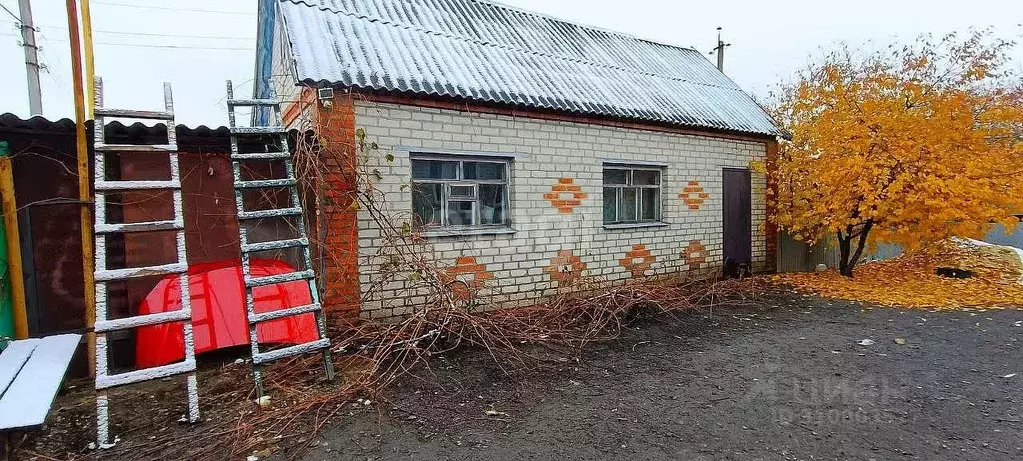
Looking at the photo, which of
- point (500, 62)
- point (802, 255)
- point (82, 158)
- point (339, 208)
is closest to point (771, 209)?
point (802, 255)

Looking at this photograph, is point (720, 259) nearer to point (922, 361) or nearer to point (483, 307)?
point (922, 361)

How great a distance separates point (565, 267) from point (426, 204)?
6.95ft

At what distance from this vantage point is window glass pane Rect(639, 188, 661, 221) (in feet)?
24.8

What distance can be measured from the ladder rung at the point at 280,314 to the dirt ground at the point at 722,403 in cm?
84

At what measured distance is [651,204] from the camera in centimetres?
762

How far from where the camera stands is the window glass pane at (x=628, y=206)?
7.24 metres

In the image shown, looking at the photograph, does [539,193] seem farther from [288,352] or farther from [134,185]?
[134,185]

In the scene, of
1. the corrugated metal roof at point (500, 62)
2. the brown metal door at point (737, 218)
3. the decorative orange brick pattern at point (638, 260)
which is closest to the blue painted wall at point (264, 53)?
the corrugated metal roof at point (500, 62)

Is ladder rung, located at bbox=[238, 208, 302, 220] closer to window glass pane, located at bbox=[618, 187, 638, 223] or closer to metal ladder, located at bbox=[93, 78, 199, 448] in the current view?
metal ladder, located at bbox=[93, 78, 199, 448]

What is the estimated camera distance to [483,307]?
19.2 ft

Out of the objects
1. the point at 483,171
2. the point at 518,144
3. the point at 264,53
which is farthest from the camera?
the point at 264,53

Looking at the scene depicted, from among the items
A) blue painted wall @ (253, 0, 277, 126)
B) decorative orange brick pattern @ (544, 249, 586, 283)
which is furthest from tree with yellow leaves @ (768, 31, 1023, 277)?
blue painted wall @ (253, 0, 277, 126)

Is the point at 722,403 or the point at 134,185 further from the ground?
the point at 134,185

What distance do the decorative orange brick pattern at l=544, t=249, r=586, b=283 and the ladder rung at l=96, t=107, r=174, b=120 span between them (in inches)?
171
